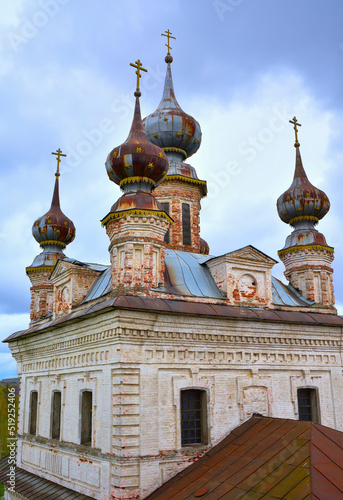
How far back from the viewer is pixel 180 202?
17062mm

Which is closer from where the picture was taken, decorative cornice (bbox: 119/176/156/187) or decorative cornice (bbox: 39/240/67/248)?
decorative cornice (bbox: 119/176/156/187)

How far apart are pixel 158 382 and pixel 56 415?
15.3 feet

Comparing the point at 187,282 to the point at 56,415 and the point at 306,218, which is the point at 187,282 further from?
the point at 306,218

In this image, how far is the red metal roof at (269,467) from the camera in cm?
787

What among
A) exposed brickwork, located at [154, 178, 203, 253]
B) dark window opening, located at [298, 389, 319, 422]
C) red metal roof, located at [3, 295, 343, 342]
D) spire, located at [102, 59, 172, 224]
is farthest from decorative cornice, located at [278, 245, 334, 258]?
spire, located at [102, 59, 172, 224]

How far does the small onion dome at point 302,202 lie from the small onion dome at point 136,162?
535 centimetres

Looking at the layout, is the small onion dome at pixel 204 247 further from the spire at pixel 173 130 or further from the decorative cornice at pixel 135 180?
the decorative cornice at pixel 135 180

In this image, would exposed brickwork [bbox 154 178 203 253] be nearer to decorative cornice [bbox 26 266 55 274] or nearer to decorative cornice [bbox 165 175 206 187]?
decorative cornice [bbox 165 175 206 187]

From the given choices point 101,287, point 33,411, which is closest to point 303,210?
point 101,287

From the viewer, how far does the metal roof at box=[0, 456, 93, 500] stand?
11547 mm

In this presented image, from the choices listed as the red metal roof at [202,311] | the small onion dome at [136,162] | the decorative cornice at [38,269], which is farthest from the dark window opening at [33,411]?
the small onion dome at [136,162]

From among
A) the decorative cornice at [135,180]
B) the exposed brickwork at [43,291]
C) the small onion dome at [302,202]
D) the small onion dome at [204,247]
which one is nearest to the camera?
the decorative cornice at [135,180]

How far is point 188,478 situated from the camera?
990 centimetres

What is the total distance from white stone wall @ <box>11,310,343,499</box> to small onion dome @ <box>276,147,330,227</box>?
4311 mm
